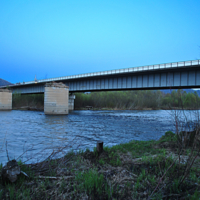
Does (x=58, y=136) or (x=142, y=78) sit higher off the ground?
(x=142, y=78)

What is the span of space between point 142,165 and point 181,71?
27765 mm

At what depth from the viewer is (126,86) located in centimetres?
3850

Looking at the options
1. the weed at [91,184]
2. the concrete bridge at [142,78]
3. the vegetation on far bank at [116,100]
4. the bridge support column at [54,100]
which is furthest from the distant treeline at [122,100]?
the weed at [91,184]

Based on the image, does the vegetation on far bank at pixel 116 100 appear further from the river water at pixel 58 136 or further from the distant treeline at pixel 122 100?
the river water at pixel 58 136

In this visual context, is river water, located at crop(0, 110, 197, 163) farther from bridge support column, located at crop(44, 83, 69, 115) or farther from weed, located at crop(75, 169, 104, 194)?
bridge support column, located at crop(44, 83, 69, 115)

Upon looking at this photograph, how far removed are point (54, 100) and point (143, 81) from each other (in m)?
19.3

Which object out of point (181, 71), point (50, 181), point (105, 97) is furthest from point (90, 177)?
point (105, 97)

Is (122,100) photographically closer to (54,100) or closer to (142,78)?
(54,100)

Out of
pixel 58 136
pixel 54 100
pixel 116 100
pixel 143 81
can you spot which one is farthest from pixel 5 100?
pixel 58 136

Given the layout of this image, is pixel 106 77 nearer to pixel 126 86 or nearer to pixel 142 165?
pixel 126 86

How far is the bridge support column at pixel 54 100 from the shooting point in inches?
1581

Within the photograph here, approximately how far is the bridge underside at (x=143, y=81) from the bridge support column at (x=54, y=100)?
808 cm

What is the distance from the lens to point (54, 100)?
40.5 metres

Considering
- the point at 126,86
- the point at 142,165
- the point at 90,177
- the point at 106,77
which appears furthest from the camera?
the point at 106,77
